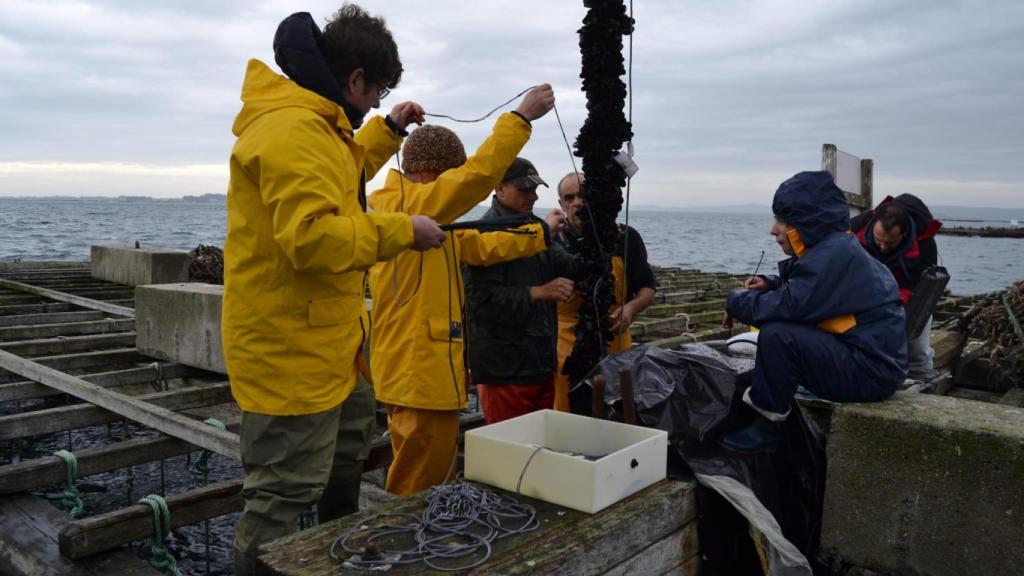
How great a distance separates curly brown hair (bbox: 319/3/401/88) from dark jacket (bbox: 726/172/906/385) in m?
1.89

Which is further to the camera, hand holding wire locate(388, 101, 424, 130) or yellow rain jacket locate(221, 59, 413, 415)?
hand holding wire locate(388, 101, 424, 130)

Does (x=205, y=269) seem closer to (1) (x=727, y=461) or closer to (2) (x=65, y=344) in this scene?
(2) (x=65, y=344)

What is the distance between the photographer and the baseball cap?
4.48 meters

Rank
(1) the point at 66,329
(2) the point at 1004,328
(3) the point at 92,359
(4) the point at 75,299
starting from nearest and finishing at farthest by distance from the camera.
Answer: (3) the point at 92,359
(2) the point at 1004,328
(1) the point at 66,329
(4) the point at 75,299

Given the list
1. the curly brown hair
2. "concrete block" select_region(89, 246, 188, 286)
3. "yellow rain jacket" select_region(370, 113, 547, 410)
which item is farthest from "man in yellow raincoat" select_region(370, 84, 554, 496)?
"concrete block" select_region(89, 246, 188, 286)

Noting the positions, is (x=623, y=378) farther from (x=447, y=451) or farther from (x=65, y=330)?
(x=65, y=330)

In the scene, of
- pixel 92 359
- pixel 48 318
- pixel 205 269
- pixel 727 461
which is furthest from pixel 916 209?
pixel 205 269

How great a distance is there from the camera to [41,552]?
3570mm

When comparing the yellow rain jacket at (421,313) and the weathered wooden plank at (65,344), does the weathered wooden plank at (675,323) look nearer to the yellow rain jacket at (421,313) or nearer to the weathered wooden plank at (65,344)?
the yellow rain jacket at (421,313)

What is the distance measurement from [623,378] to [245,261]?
165cm

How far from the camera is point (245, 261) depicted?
2686mm

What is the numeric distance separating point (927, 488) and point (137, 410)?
15.4 ft

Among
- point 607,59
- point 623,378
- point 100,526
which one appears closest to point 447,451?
point 623,378

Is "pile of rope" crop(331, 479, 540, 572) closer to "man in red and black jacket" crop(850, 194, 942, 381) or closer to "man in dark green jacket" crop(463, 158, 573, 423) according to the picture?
"man in dark green jacket" crop(463, 158, 573, 423)
